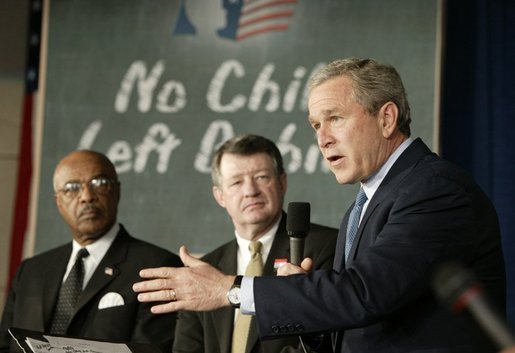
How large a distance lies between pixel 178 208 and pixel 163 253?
3.61 ft

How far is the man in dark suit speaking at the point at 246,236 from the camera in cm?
350

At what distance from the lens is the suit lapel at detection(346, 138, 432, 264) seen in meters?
2.36

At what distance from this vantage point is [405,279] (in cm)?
210

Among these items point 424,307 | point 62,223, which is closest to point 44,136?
point 62,223

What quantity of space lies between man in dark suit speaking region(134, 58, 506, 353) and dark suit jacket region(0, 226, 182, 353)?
5.03 ft

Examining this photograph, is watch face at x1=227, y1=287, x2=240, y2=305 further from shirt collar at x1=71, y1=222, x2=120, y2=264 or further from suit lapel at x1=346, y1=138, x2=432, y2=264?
shirt collar at x1=71, y1=222, x2=120, y2=264

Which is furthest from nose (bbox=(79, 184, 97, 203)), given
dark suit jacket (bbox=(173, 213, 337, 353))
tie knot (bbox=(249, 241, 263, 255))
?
tie knot (bbox=(249, 241, 263, 255))

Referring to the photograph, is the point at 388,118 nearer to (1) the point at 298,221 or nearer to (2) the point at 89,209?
(1) the point at 298,221

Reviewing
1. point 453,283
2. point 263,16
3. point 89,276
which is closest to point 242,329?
point 89,276

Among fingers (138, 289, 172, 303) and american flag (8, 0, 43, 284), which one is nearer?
fingers (138, 289, 172, 303)

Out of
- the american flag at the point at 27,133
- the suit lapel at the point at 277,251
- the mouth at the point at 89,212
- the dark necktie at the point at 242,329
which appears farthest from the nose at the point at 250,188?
the american flag at the point at 27,133

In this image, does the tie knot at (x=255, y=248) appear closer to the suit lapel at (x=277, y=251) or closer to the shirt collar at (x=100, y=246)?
the suit lapel at (x=277, y=251)

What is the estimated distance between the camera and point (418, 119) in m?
4.69

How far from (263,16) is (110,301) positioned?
2.04 metres
